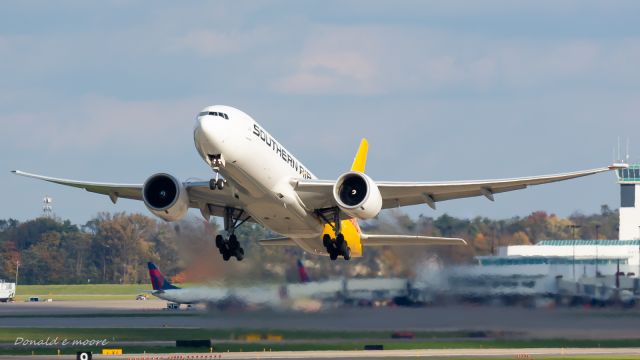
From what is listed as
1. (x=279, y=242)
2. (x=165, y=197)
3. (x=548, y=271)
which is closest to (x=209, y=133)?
(x=165, y=197)

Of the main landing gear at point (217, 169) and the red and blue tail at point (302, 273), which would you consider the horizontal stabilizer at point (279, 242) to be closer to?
the red and blue tail at point (302, 273)

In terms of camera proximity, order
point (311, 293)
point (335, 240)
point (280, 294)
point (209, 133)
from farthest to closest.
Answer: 1. point (311, 293)
2. point (280, 294)
3. point (335, 240)
4. point (209, 133)

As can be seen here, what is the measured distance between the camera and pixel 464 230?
193 feet

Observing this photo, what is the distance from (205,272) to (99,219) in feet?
159

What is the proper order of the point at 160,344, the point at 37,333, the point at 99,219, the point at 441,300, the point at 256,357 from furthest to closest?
the point at 99,219, the point at 37,333, the point at 160,344, the point at 441,300, the point at 256,357

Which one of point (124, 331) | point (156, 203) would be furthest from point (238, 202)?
point (124, 331)

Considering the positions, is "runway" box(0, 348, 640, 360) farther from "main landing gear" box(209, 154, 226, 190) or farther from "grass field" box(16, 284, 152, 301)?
"grass field" box(16, 284, 152, 301)

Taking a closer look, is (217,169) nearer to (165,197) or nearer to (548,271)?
(165,197)

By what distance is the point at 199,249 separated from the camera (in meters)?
51.3

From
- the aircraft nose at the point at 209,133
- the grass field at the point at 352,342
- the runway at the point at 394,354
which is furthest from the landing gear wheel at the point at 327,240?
the grass field at the point at 352,342

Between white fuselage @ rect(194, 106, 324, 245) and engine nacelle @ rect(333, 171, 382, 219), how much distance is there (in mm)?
1538

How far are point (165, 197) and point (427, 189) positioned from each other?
373 inches

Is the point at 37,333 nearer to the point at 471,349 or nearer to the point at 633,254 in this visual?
the point at 471,349

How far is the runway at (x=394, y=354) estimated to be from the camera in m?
49.3
